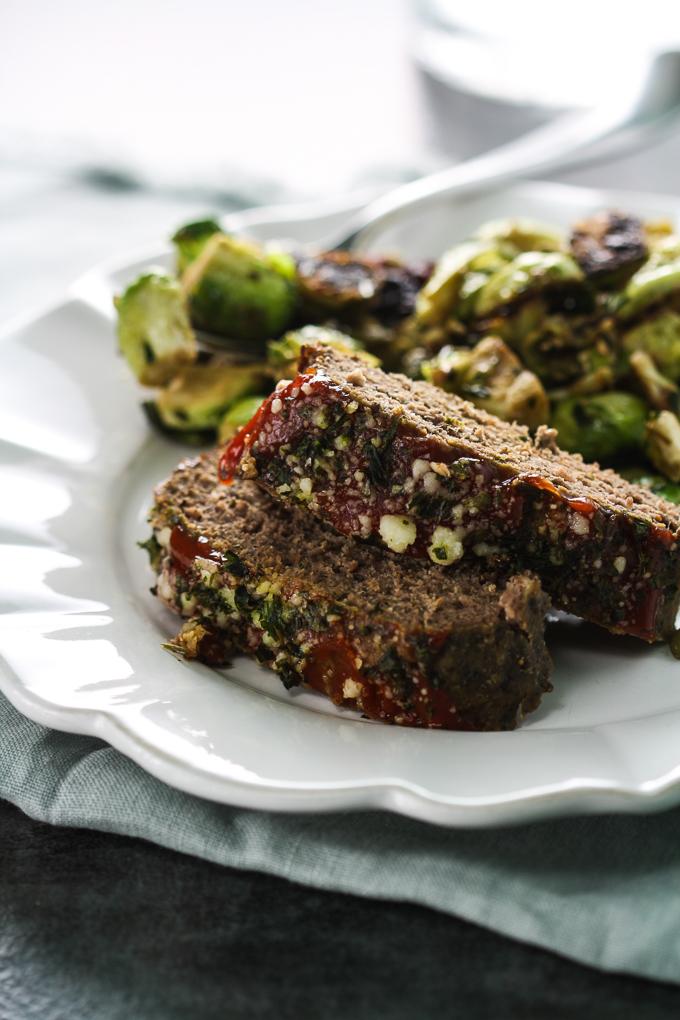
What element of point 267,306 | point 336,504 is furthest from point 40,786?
point 267,306

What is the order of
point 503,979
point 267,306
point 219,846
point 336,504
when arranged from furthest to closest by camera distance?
1. point 267,306
2. point 336,504
3. point 219,846
4. point 503,979

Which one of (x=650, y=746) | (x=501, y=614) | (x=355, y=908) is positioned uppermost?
(x=501, y=614)

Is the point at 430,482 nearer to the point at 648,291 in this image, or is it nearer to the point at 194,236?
the point at 648,291

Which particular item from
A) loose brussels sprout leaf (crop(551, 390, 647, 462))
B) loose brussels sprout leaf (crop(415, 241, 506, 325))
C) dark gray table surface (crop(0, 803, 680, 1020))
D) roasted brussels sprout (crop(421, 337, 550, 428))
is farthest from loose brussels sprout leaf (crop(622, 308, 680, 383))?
dark gray table surface (crop(0, 803, 680, 1020))

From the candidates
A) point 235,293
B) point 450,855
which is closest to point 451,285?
point 235,293

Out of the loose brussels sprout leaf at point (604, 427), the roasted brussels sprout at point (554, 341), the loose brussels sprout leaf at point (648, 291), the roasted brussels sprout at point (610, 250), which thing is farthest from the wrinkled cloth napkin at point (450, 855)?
the roasted brussels sprout at point (610, 250)

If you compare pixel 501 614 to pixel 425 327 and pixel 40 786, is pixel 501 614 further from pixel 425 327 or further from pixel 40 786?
pixel 425 327

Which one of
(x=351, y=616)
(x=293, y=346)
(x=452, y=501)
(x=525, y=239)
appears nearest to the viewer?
(x=351, y=616)
